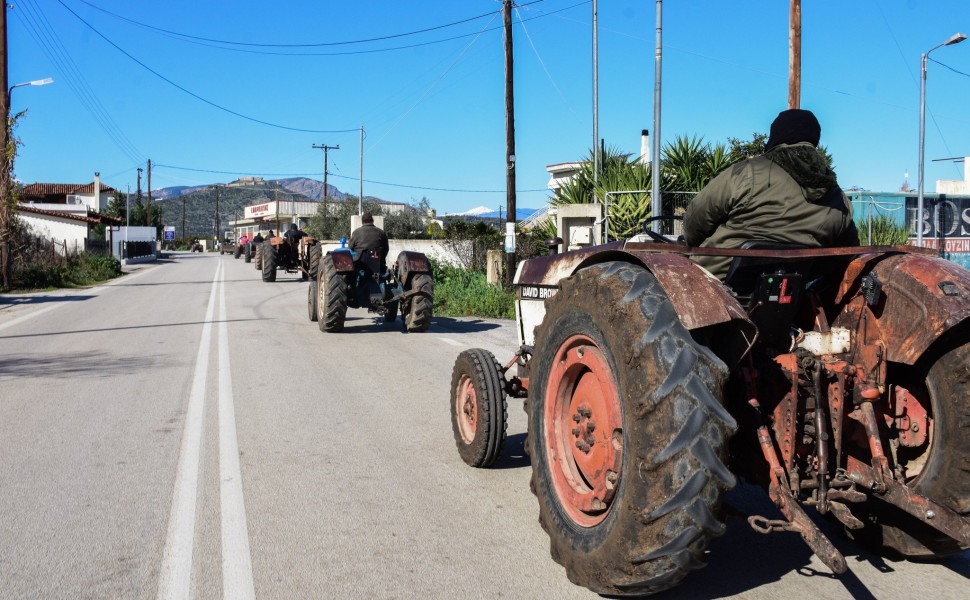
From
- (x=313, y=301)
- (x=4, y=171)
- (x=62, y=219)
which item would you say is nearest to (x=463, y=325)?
(x=313, y=301)

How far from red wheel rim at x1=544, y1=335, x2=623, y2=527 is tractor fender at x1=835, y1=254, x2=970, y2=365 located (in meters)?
1.11

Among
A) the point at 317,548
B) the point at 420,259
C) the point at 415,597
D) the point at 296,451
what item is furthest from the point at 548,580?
the point at 420,259

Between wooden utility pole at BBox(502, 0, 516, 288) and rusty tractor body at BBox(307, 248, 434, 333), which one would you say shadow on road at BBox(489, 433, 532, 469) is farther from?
wooden utility pole at BBox(502, 0, 516, 288)

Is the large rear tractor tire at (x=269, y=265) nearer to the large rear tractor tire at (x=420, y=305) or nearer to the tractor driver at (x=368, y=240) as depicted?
the tractor driver at (x=368, y=240)

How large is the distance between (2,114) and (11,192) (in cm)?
218

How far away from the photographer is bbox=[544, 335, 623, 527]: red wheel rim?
3150mm

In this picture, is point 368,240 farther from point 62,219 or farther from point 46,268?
point 62,219

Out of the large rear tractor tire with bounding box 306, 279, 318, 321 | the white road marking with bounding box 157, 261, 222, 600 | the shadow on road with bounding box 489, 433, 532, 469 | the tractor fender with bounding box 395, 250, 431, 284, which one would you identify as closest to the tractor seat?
the shadow on road with bounding box 489, 433, 532, 469

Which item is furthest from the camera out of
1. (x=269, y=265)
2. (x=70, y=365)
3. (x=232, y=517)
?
(x=269, y=265)

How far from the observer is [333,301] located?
1231cm

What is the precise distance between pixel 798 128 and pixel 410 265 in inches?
367

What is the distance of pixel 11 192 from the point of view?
2328 centimetres

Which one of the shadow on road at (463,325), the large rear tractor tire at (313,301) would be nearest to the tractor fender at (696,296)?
the shadow on road at (463,325)

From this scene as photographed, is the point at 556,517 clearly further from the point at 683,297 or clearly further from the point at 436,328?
the point at 436,328
